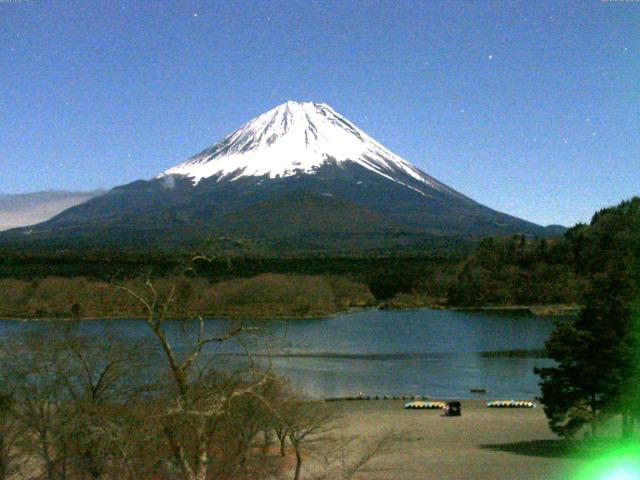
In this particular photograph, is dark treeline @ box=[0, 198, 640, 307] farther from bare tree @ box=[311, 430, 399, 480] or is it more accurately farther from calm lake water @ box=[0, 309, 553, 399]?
bare tree @ box=[311, 430, 399, 480]

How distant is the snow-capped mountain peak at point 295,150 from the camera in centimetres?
13362

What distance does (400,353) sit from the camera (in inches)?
1316

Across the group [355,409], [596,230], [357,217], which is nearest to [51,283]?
[355,409]

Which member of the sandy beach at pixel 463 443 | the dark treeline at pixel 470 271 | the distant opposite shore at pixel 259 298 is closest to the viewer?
the sandy beach at pixel 463 443

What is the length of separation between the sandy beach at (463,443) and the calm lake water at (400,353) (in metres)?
2.43

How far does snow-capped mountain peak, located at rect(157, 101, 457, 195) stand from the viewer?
134 meters

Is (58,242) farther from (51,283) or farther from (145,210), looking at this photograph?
(51,283)

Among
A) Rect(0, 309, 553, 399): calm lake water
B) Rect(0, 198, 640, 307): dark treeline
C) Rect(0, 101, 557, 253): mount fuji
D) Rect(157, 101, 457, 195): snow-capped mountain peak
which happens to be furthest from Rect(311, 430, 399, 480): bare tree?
Rect(157, 101, 457, 195): snow-capped mountain peak

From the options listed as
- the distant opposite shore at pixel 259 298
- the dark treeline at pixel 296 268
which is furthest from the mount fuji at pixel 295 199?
the distant opposite shore at pixel 259 298

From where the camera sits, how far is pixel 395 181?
131m

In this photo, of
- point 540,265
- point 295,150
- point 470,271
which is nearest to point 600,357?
point 470,271

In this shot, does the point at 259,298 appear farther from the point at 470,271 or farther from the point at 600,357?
the point at 600,357

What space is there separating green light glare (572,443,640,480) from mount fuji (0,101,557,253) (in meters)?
75.4

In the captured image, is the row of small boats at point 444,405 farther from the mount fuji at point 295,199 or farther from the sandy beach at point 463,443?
the mount fuji at point 295,199
